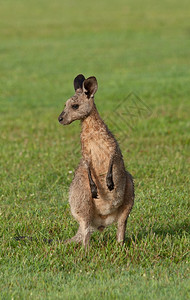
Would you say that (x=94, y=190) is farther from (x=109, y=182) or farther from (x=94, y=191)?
(x=109, y=182)

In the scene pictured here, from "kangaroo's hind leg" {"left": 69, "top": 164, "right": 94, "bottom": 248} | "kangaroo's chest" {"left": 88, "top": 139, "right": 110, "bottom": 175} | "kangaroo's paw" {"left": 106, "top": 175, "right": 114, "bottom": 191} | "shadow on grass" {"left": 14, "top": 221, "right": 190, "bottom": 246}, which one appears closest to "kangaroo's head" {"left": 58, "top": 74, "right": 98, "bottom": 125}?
"kangaroo's chest" {"left": 88, "top": 139, "right": 110, "bottom": 175}

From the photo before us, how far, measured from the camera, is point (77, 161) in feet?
35.7

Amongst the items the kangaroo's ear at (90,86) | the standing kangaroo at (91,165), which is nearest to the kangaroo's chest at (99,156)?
the standing kangaroo at (91,165)

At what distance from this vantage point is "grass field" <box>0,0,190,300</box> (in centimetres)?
581

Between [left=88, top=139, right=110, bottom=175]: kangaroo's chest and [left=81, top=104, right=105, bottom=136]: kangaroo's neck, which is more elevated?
[left=81, top=104, right=105, bottom=136]: kangaroo's neck

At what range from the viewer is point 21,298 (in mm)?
5359

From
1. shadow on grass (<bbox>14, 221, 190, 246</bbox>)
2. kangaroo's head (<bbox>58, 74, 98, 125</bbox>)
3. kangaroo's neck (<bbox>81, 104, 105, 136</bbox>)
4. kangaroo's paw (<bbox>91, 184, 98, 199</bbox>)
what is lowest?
shadow on grass (<bbox>14, 221, 190, 246</bbox>)

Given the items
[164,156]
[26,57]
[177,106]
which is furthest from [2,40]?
[164,156]

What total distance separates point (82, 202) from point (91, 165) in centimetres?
38

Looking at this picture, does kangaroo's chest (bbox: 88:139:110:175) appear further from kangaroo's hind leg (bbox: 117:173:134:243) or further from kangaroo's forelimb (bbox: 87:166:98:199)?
kangaroo's hind leg (bbox: 117:173:134:243)

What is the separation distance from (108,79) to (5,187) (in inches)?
468

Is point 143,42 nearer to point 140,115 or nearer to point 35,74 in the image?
point 35,74

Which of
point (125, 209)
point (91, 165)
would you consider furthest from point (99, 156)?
point (125, 209)

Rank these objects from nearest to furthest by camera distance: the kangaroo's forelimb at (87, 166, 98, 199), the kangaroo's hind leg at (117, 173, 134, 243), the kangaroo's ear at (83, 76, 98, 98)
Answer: the kangaroo's forelimb at (87, 166, 98, 199), the kangaroo's ear at (83, 76, 98, 98), the kangaroo's hind leg at (117, 173, 134, 243)
